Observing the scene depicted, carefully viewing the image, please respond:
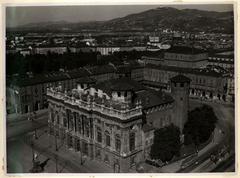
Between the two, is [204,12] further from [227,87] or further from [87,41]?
[87,41]

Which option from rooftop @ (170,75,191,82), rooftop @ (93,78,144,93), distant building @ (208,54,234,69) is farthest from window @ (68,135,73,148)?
distant building @ (208,54,234,69)

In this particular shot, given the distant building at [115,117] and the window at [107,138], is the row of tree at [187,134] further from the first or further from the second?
the window at [107,138]

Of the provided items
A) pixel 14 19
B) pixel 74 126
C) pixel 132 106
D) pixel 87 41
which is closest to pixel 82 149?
pixel 74 126

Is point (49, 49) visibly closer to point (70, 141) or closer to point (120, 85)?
point (120, 85)

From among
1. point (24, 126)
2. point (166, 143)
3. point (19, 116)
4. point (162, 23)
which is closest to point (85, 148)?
point (24, 126)

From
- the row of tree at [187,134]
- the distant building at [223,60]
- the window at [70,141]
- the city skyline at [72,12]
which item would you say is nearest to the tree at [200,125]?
the row of tree at [187,134]
